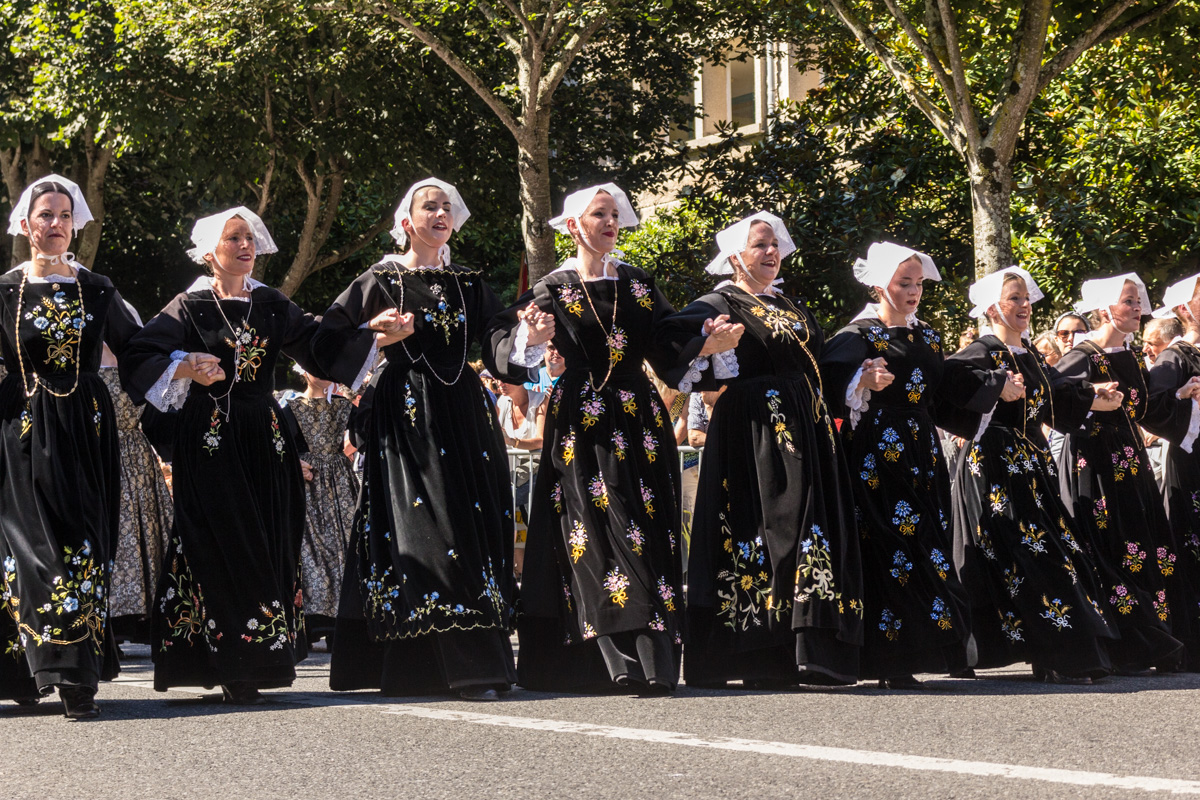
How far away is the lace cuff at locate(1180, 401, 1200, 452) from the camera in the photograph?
9281 mm

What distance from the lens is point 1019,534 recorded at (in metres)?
8.16

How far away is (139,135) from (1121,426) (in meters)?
12.9

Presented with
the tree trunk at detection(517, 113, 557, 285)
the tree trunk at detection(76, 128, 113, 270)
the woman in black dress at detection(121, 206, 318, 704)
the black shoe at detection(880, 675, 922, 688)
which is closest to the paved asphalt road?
the woman in black dress at detection(121, 206, 318, 704)

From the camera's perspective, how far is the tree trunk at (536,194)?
53.4 feet

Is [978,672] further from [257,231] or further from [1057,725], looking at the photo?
[257,231]

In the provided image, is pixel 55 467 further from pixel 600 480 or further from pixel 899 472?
pixel 899 472

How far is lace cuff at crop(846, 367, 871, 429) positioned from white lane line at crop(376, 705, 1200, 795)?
254cm

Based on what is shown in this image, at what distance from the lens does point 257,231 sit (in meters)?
7.40

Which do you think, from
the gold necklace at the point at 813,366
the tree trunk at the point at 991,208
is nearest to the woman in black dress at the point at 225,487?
the gold necklace at the point at 813,366

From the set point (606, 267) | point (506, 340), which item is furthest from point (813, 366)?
point (506, 340)

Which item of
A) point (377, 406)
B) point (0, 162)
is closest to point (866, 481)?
point (377, 406)

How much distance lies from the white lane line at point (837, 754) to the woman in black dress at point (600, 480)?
0.96m

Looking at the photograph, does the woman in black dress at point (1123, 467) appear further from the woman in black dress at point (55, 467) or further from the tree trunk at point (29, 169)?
the tree trunk at point (29, 169)

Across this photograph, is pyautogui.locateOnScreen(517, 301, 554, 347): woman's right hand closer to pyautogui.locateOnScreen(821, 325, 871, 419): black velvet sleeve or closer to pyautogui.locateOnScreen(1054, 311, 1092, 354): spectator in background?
pyautogui.locateOnScreen(821, 325, 871, 419): black velvet sleeve
